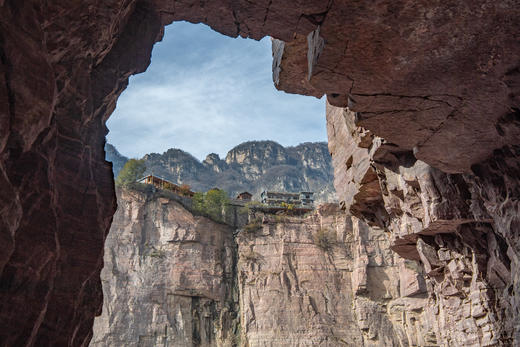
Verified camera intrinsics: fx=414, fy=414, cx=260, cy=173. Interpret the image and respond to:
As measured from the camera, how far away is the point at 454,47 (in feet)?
18.6

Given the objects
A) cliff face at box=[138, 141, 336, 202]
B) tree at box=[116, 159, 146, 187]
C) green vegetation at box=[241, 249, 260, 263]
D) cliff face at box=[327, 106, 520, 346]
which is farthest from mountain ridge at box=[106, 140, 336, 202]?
cliff face at box=[327, 106, 520, 346]

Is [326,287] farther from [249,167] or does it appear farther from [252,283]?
[249,167]

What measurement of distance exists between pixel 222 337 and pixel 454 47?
994 inches

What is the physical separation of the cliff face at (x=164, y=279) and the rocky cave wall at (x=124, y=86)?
20565 millimetres

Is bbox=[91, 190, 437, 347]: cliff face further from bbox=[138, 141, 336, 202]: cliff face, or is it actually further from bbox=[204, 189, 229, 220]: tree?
bbox=[138, 141, 336, 202]: cliff face

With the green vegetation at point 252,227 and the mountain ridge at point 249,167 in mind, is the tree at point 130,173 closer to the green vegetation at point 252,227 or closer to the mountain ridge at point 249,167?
the green vegetation at point 252,227

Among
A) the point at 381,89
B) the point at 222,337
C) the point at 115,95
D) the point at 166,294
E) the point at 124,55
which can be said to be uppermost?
the point at 124,55

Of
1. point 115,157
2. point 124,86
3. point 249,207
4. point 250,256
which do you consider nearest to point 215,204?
point 249,207

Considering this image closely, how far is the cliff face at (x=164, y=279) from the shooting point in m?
26.3

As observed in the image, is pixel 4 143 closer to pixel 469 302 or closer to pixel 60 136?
pixel 60 136

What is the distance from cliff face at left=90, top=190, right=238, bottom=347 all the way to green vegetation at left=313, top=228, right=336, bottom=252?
6276mm

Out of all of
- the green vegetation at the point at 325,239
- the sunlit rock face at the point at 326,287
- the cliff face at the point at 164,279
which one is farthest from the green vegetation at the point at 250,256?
the green vegetation at the point at 325,239

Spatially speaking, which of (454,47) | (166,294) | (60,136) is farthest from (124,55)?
(166,294)

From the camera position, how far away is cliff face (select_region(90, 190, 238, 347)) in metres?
26.3
